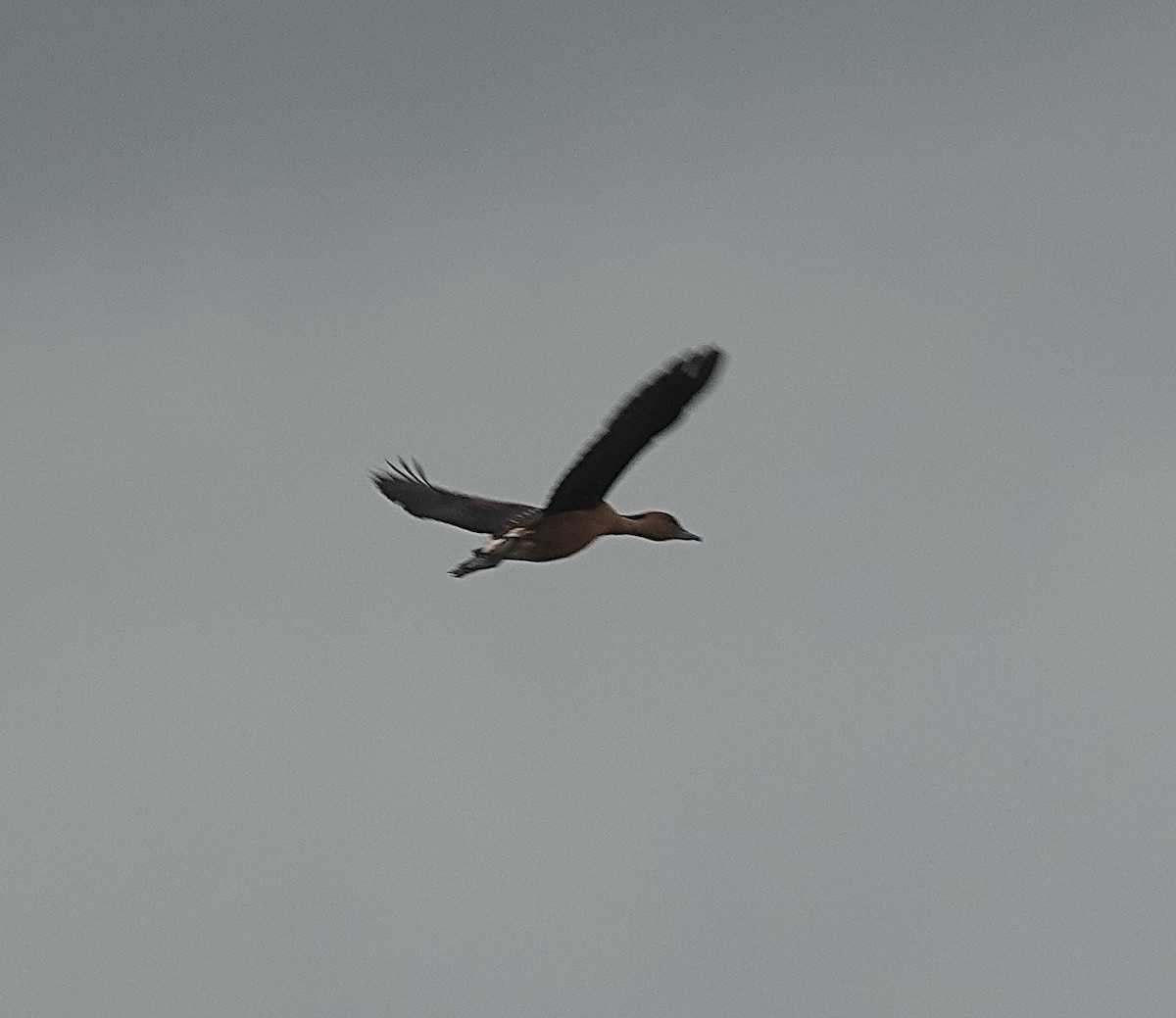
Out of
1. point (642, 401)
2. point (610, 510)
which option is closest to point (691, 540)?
point (610, 510)

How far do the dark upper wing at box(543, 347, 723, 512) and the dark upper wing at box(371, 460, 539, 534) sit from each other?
8.57ft

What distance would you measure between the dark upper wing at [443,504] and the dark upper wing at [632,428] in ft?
8.57

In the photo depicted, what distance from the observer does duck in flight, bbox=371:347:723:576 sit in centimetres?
3325

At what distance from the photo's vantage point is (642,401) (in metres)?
33.4

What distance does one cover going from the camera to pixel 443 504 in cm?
4069

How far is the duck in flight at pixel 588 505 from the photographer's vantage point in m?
33.2

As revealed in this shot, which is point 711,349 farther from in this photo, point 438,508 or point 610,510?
point 438,508

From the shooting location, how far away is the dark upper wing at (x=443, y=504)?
39.1 metres

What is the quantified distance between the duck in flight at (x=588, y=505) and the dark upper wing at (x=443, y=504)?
0.01 metres

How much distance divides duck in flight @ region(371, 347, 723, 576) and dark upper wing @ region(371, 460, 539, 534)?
0.5 inches

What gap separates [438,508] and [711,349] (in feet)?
27.1

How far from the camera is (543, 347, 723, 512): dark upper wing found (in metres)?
33.2

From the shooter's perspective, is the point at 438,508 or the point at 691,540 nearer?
the point at 691,540

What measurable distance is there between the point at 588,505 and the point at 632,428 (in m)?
2.21
